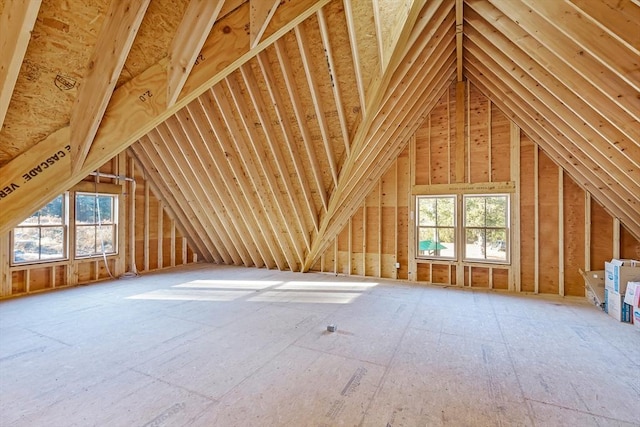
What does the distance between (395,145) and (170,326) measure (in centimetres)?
479

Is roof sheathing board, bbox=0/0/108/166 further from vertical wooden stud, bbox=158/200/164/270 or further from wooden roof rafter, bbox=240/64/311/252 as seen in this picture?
vertical wooden stud, bbox=158/200/164/270

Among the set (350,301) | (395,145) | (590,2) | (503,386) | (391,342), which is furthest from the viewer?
(395,145)

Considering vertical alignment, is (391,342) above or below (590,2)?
below

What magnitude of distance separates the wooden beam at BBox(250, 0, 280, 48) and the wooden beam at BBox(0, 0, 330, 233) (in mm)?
51

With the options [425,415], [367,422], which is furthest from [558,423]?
[367,422]

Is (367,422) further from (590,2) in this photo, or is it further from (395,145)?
(395,145)

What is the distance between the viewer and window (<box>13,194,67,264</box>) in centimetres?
501

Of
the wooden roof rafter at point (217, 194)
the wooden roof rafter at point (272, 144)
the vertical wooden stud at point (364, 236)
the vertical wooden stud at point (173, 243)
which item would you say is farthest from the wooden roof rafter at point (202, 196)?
the vertical wooden stud at point (364, 236)

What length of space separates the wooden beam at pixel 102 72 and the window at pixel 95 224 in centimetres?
502

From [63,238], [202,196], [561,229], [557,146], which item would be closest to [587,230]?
[561,229]

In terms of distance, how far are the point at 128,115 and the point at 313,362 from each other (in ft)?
8.48

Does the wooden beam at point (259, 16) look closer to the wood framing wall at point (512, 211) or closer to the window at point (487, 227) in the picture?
the wood framing wall at point (512, 211)

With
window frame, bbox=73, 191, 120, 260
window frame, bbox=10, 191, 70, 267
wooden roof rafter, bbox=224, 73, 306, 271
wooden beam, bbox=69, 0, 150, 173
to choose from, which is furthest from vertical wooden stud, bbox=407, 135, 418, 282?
window frame, bbox=10, 191, 70, 267

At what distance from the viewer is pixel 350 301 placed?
4.73 metres
